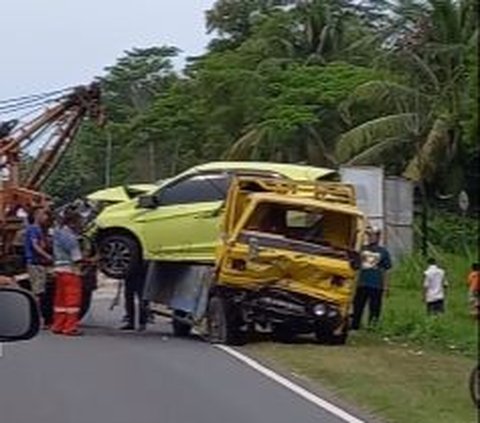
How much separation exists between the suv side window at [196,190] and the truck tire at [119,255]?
79cm

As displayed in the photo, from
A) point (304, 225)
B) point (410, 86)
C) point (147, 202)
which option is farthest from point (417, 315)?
point (410, 86)

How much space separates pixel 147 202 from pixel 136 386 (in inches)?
352

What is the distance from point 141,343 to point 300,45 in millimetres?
42030

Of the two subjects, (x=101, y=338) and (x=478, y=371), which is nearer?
(x=478, y=371)

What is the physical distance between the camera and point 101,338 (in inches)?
877

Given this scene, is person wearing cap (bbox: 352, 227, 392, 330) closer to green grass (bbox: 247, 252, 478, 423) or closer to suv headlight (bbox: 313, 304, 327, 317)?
green grass (bbox: 247, 252, 478, 423)

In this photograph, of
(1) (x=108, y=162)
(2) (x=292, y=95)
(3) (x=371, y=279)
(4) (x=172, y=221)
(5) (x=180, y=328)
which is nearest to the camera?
(3) (x=371, y=279)

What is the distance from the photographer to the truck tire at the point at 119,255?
79.6 feet

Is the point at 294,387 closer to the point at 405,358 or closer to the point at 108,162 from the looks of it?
the point at 405,358

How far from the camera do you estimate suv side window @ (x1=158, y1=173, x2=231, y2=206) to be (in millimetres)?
24453

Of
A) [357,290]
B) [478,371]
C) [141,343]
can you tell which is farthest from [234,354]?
[478,371]

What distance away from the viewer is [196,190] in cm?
2464

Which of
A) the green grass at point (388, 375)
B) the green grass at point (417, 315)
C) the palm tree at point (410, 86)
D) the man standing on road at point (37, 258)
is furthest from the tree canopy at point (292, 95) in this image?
the green grass at point (388, 375)

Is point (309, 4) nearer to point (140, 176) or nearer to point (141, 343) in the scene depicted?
point (140, 176)
